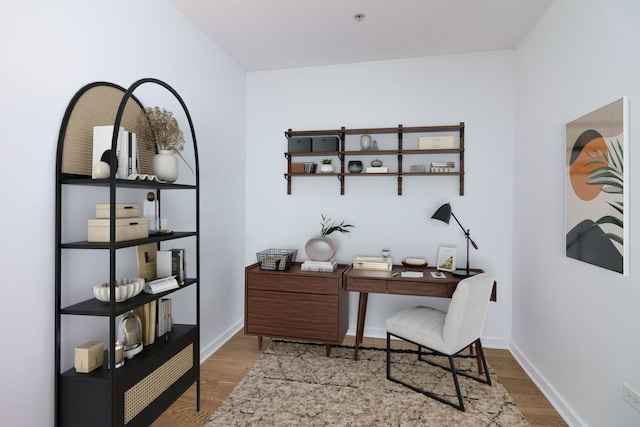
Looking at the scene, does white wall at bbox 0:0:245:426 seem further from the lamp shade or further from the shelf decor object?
the lamp shade

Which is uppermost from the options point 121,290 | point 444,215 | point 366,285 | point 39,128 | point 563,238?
point 39,128

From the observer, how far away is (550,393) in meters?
2.40

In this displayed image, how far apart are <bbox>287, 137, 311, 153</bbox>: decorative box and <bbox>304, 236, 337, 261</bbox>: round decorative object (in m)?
0.90

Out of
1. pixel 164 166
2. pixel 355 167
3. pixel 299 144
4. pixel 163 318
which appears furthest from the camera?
pixel 299 144

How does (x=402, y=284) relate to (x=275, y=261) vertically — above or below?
below

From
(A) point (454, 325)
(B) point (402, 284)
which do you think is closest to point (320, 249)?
(B) point (402, 284)

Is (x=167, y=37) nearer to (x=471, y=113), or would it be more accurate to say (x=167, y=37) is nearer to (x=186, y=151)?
(x=186, y=151)

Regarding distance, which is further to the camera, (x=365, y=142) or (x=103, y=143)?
(x=365, y=142)

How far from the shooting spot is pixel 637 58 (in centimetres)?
163

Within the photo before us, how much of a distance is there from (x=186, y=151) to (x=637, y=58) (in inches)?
109

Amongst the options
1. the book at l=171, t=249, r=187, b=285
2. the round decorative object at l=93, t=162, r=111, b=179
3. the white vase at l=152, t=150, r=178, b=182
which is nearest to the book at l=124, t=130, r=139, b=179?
the round decorative object at l=93, t=162, r=111, b=179

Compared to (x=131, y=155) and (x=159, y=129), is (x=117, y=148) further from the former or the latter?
(x=159, y=129)

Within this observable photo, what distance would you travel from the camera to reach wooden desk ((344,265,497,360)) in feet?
9.35

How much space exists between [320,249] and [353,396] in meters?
1.47
